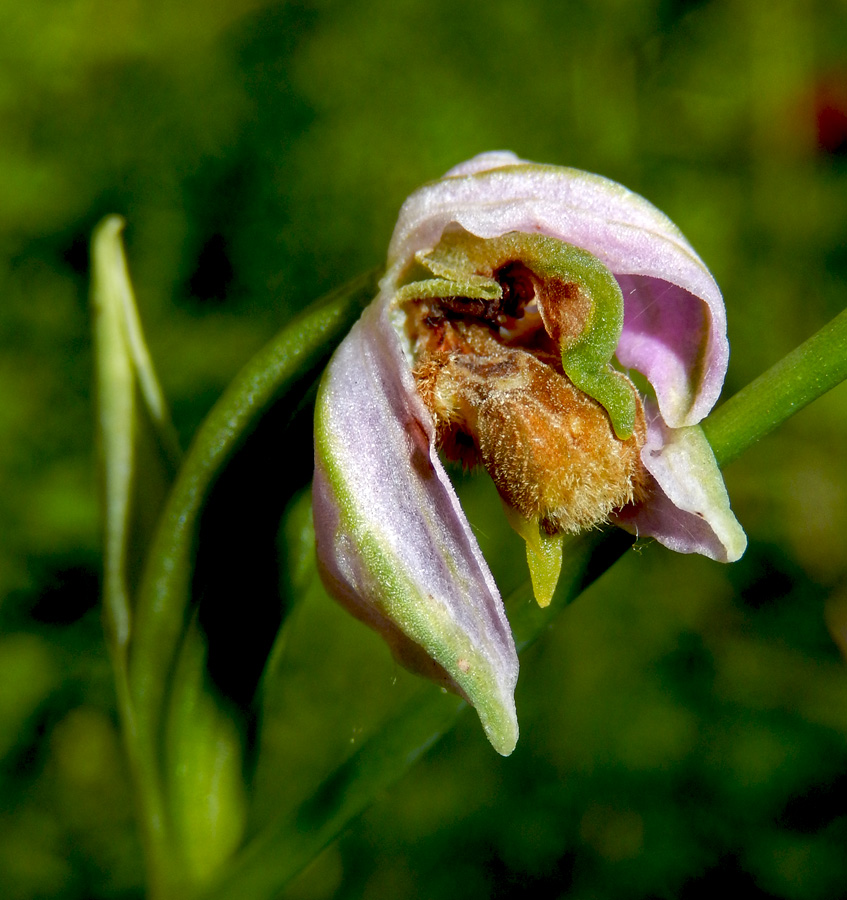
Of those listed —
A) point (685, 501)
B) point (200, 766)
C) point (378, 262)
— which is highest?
point (685, 501)

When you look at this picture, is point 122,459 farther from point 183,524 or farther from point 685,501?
point 685,501

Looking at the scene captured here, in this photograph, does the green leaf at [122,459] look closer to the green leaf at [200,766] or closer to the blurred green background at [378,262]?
the green leaf at [200,766]

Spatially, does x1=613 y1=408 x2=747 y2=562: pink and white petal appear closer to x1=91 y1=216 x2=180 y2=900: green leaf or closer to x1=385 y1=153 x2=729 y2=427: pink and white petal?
x1=385 y1=153 x2=729 y2=427: pink and white petal

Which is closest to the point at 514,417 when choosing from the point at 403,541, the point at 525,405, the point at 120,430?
the point at 525,405

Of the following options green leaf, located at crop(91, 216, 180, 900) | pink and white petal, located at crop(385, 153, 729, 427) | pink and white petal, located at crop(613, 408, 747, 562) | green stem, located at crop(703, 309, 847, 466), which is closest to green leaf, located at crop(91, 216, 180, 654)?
green leaf, located at crop(91, 216, 180, 900)

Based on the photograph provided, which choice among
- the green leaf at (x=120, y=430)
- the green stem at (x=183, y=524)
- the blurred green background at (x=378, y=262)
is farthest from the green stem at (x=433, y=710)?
the blurred green background at (x=378, y=262)

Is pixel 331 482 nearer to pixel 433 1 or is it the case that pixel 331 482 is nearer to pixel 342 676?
pixel 342 676
